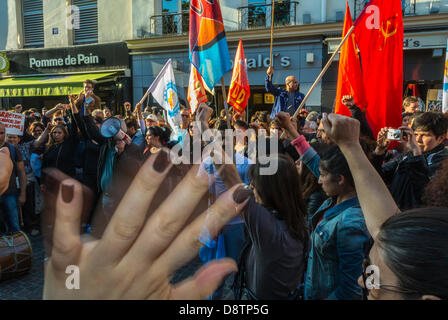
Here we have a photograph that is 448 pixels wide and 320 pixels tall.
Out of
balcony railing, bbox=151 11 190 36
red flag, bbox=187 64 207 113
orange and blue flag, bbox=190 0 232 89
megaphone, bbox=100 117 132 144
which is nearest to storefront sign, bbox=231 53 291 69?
balcony railing, bbox=151 11 190 36

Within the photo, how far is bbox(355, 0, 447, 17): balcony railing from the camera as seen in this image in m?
9.62

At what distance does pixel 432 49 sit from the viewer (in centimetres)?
983

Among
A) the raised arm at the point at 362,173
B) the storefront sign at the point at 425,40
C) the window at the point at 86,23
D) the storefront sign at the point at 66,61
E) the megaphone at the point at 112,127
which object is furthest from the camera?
the window at the point at 86,23

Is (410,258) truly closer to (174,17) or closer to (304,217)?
(304,217)

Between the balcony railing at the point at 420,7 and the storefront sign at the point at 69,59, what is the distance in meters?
8.95

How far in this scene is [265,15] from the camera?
11.3 m

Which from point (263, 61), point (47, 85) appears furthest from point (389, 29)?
point (47, 85)

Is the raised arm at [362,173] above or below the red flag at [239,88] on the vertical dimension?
below

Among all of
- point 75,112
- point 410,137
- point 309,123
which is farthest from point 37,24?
point 410,137

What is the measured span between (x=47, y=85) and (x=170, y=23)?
5.33m

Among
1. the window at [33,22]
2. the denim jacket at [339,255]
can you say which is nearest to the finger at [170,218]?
the denim jacket at [339,255]

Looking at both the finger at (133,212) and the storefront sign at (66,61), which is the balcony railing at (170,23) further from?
the finger at (133,212)

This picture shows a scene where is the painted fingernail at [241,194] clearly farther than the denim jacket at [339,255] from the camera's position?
No

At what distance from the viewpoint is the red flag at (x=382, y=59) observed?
12.6 feet
